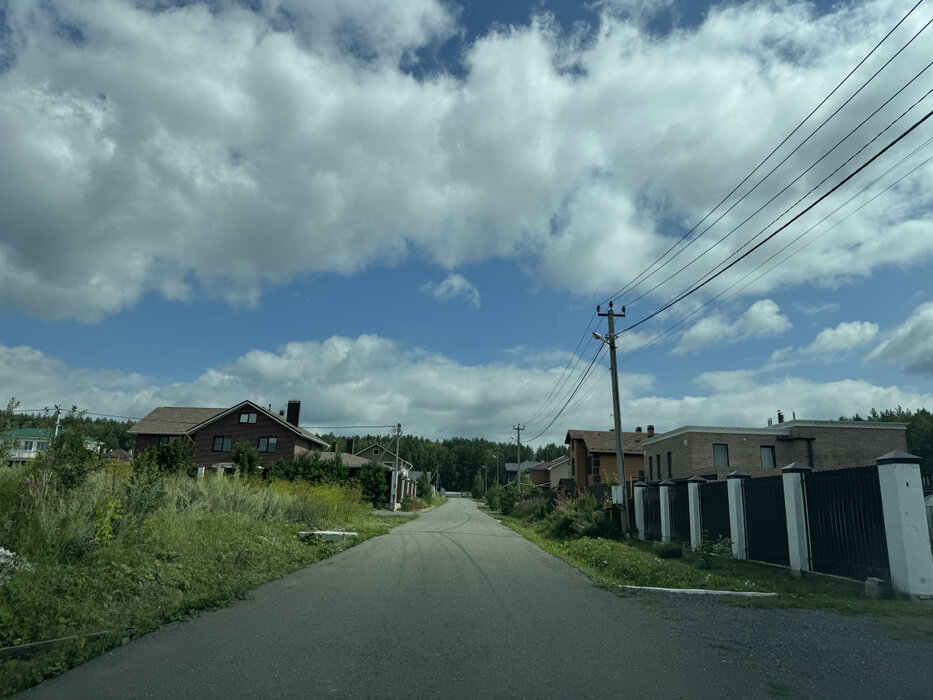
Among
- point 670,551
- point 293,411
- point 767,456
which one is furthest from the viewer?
point 293,411

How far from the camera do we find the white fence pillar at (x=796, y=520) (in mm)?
12273

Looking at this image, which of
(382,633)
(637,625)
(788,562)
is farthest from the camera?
(788,562)

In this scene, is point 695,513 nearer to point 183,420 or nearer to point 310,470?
point 310,470

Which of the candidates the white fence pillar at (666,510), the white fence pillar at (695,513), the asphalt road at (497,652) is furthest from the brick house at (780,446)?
the asphalt road at (497,652)

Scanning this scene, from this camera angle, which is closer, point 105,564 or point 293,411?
point 105,564

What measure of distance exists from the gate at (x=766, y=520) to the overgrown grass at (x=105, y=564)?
32.0 ft

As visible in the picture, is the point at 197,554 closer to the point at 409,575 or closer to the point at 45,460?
the point at 45,460

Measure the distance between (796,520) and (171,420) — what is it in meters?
55.1

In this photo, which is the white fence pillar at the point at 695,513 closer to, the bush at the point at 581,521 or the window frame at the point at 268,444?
the bush at the point at 581,521

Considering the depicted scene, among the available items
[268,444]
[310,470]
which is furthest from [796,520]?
[268,444]

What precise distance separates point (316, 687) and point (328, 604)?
12.4ft

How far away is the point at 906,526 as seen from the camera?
958 cm

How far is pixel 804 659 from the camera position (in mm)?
6105

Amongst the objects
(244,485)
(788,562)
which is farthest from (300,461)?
(788,562)
